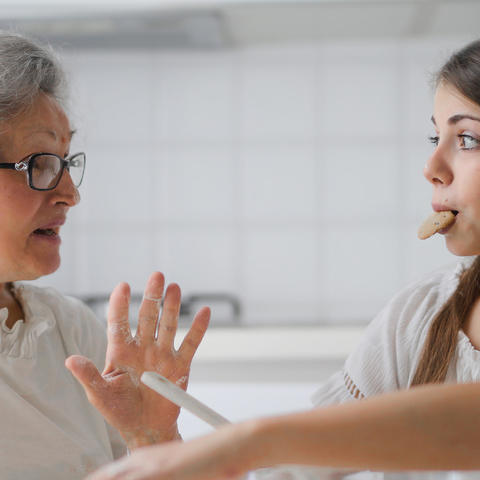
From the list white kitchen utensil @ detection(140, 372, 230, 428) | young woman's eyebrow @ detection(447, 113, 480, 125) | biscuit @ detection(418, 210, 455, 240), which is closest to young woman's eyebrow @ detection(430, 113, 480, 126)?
young woman's eyebrow @ detection(447, 113, 480, 125)

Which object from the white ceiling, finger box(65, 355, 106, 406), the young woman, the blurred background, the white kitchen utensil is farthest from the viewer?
the blurred background

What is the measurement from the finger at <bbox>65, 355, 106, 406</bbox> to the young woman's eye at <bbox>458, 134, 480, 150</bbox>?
61cm

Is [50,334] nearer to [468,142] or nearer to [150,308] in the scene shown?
[150,308]

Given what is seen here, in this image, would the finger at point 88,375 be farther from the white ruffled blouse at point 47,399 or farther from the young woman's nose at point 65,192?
the young woman's nose at point 65,192

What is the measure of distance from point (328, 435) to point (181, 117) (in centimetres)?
229

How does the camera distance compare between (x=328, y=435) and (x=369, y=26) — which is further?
(x=369, y=26)

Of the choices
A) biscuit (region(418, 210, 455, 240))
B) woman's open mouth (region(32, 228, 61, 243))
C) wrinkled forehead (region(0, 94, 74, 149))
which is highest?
wrinkled forehead (region(0, 94, 74, 149))

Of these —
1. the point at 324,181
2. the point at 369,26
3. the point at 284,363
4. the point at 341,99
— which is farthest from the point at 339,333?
the point at 369,26

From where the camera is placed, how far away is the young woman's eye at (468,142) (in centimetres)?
88

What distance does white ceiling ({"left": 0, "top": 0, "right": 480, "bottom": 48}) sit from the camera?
221 centimetres

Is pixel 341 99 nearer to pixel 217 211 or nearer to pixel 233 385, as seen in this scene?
pixel 217 211

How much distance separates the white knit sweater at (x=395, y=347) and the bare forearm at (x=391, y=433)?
0.49 m

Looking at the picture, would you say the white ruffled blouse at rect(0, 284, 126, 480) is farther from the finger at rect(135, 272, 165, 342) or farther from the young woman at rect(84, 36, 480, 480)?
the young woman at rect(84, 36, 480, 480)

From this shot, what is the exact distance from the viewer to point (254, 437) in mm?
477
